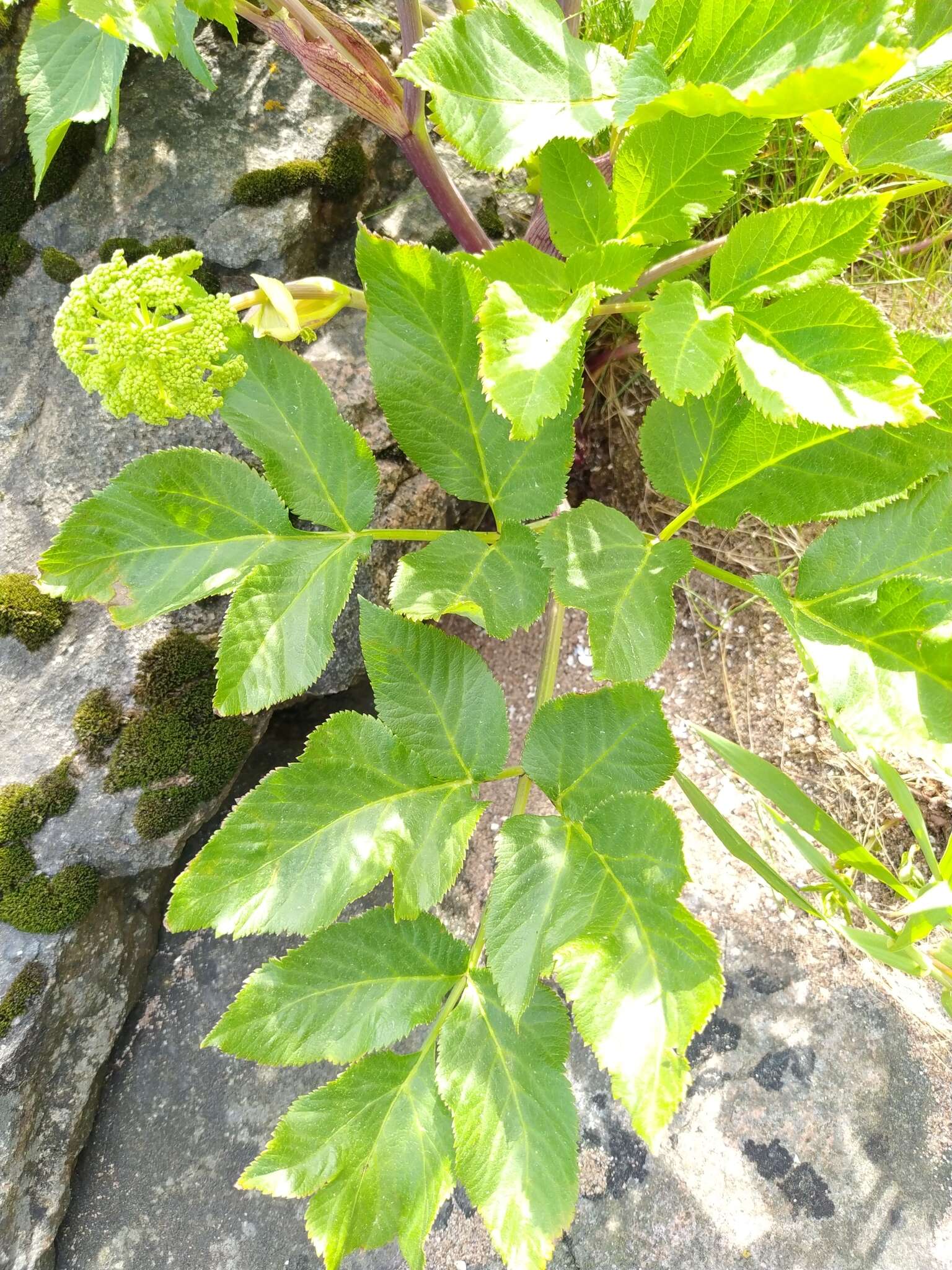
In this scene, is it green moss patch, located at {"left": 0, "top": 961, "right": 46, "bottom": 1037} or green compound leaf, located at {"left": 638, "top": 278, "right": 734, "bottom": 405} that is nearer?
green compound leaf, located at {"left": 638, "top": 278, "right": 734, "bottom": 405}

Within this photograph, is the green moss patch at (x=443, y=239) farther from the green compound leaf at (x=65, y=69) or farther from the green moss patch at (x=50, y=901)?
the green moss patch at (x=50, y=901)

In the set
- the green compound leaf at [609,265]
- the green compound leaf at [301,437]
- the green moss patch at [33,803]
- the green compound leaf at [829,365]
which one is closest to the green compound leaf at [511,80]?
the green compound leaf at [609,265]

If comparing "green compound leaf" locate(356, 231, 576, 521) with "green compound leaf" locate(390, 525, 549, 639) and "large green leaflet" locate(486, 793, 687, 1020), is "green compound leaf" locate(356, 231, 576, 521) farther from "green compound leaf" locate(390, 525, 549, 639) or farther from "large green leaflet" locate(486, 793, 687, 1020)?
"large green leaflet" locate(486, 793, 687, 1020)

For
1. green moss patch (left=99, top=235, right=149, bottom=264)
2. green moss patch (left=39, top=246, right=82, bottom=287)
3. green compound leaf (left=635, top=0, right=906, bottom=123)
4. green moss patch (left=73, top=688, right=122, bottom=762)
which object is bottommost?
green moss patch (left=73, top=688, right=122, bottom=762)

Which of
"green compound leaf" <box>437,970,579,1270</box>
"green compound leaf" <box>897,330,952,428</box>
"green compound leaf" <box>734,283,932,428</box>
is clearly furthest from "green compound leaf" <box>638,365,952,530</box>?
"green compound leaf" <box>437,970,579,1270</box>

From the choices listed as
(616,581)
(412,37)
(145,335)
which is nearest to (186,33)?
(412,37)

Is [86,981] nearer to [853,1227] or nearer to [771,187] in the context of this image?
[853,1227]
